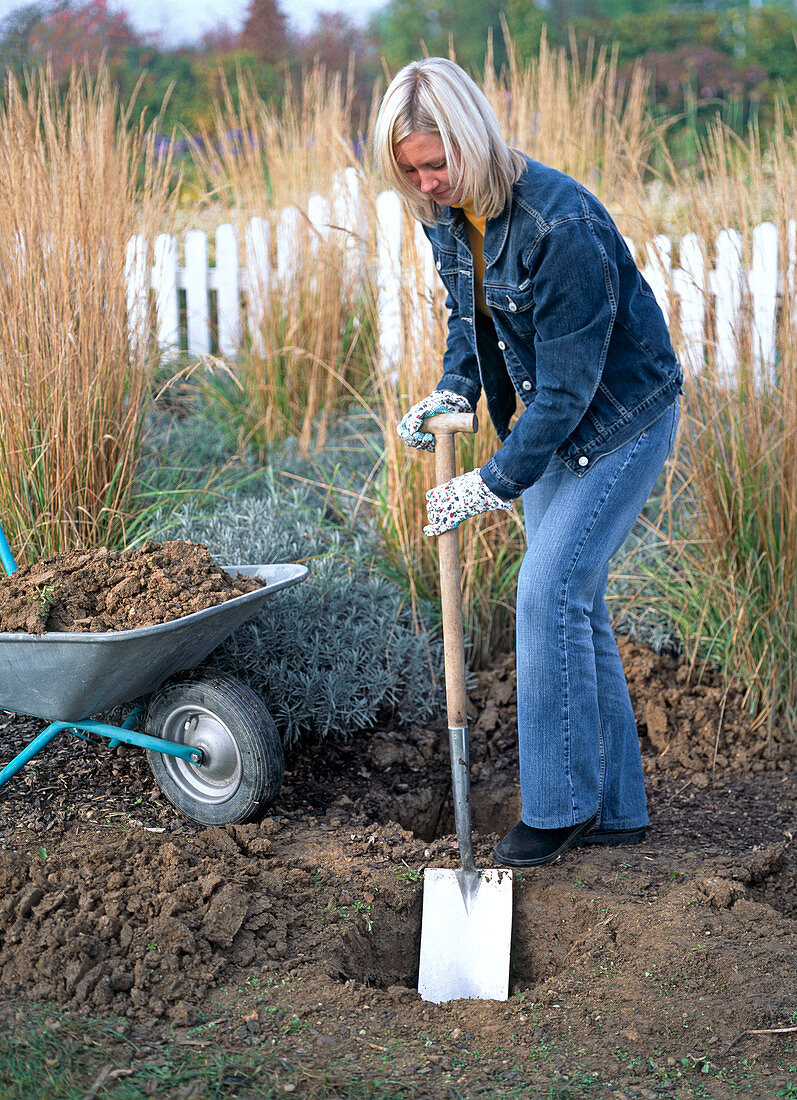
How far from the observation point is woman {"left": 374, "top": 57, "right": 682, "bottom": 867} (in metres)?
2.02

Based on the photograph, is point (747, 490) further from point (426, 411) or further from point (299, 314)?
point (299, 314)

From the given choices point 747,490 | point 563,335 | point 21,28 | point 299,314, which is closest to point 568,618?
point 563,335

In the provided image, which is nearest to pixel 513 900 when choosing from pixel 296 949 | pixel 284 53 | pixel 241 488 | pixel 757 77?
pixel 296 949

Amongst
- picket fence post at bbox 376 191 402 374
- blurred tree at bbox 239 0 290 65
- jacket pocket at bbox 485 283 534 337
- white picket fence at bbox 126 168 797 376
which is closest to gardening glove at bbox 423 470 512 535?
jacket pocket at bbox 485 283 534 337

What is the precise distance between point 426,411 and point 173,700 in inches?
40.1

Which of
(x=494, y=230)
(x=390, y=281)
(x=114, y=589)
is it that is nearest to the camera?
(x=494, y=230)

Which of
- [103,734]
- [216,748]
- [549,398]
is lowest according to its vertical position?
[216,748]

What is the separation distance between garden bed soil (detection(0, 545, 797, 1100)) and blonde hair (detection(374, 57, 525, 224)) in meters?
1.62

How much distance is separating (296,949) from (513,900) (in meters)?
0.55

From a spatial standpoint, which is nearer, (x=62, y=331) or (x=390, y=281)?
(x=62, y=331)

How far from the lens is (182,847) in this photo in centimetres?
237

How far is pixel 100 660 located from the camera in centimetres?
221

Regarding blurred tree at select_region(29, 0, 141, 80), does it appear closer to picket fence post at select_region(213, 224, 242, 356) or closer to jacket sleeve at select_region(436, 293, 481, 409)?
picket fence post at select_region(213, 224, 242, 356)

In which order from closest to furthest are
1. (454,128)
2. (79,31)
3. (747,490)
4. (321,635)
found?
1. (454,128)
2. (747,490)
3. (321,635)
4. (79,31)
